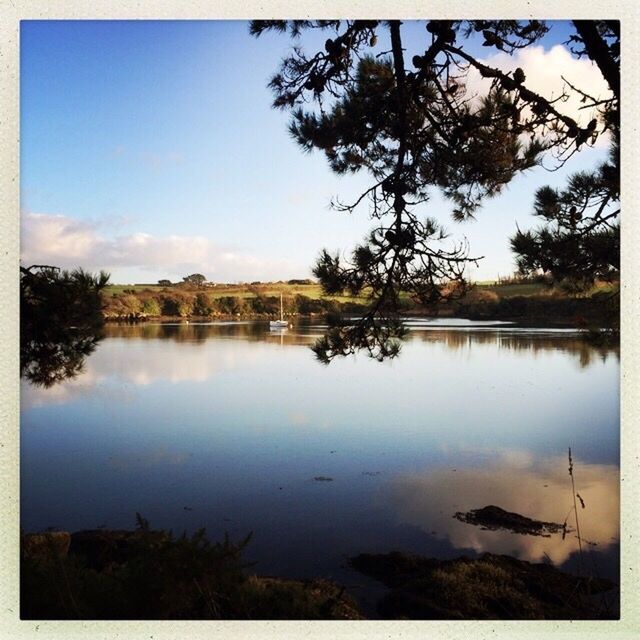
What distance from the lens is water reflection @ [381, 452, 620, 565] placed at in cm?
271

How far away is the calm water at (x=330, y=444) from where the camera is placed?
111 inches

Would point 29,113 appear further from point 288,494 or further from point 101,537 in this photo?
point 288,494

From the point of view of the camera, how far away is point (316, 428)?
3900 millimetres

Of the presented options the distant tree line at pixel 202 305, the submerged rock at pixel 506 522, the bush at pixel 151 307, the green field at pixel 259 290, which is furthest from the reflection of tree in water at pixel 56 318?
the submerged rock at pixel 506 522

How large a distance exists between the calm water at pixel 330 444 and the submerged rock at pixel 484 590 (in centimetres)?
15

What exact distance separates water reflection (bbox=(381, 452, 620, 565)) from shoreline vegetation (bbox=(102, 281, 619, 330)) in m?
0.74

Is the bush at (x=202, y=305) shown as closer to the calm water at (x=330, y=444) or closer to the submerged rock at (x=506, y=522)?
the calm water at (x=330, y=444)

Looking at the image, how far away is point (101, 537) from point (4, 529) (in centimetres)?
56

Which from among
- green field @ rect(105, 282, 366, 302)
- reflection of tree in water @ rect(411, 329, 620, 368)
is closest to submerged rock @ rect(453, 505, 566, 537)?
reflection of tree in water @ rect(411, 329, 620, 368)

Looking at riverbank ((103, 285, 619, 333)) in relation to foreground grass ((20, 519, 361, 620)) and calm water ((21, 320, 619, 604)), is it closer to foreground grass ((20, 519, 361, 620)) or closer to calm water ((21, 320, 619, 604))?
calm water ((21, 320, 619, 604))

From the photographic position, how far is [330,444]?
372cm

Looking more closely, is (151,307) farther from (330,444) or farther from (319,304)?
(330,444)
